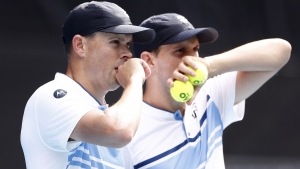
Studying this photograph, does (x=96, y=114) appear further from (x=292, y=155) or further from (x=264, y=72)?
(x=292, y=155)

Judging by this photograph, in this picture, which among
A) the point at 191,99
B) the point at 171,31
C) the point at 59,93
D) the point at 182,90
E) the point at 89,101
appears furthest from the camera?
the point at 171,31

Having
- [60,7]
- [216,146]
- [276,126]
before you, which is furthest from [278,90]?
[60,7]

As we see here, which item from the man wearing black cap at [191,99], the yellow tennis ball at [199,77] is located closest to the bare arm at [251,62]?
the man wearing black cap at [191,99]

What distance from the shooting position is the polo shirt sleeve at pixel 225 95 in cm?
347

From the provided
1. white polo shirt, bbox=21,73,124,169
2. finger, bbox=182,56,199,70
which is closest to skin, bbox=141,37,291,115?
finger, bbox=182,56,199,70

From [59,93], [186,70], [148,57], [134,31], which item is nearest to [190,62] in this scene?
[186,70]

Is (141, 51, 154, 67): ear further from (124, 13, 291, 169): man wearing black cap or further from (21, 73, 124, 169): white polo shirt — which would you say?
(21, 73, 124, 169): white polo shirt

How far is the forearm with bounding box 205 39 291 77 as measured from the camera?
3295 millimetres

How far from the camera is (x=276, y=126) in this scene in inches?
168

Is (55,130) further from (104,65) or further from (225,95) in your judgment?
(225,95)

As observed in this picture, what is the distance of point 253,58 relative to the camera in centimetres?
341

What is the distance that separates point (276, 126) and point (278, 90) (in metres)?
0.22

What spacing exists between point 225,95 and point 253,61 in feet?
0.74

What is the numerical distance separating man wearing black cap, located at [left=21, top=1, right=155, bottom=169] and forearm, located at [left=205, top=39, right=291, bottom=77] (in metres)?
0.41
